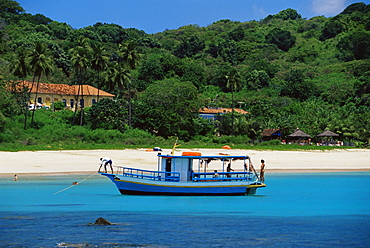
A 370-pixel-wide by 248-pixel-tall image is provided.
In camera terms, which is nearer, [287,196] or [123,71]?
[287,196]

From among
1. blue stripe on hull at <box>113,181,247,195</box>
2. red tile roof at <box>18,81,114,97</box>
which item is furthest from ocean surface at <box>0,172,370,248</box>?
red tile roof at <box>18,81,114,97</box>

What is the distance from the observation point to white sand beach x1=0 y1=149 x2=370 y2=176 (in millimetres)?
40250

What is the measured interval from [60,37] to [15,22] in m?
15.5

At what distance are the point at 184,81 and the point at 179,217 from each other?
6356cm

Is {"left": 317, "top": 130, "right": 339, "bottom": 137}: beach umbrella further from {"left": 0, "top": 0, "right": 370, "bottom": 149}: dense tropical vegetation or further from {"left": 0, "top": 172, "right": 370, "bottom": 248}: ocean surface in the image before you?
{"left": 0, "top": 172, "right": 370, "bottom": 248}: ocean surface

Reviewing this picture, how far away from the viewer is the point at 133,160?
44.5 metres

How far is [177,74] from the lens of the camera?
10406 cm

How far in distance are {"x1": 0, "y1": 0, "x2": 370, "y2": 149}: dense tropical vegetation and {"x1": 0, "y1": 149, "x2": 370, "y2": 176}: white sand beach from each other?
25.9ft

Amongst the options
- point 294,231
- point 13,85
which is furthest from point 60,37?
point 294,231

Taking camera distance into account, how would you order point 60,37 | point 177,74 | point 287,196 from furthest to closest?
point 60,37, point 177,74, point 287,196

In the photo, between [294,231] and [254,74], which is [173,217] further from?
[254,74]

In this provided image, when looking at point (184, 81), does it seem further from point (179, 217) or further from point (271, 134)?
point (179, 217)

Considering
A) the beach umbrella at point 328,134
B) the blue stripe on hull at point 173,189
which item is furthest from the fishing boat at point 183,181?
the beach umbrella at point 328,134

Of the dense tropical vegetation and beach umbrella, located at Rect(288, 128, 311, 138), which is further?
beach umbrella, located at Rect(288, 128, 311, 138)
